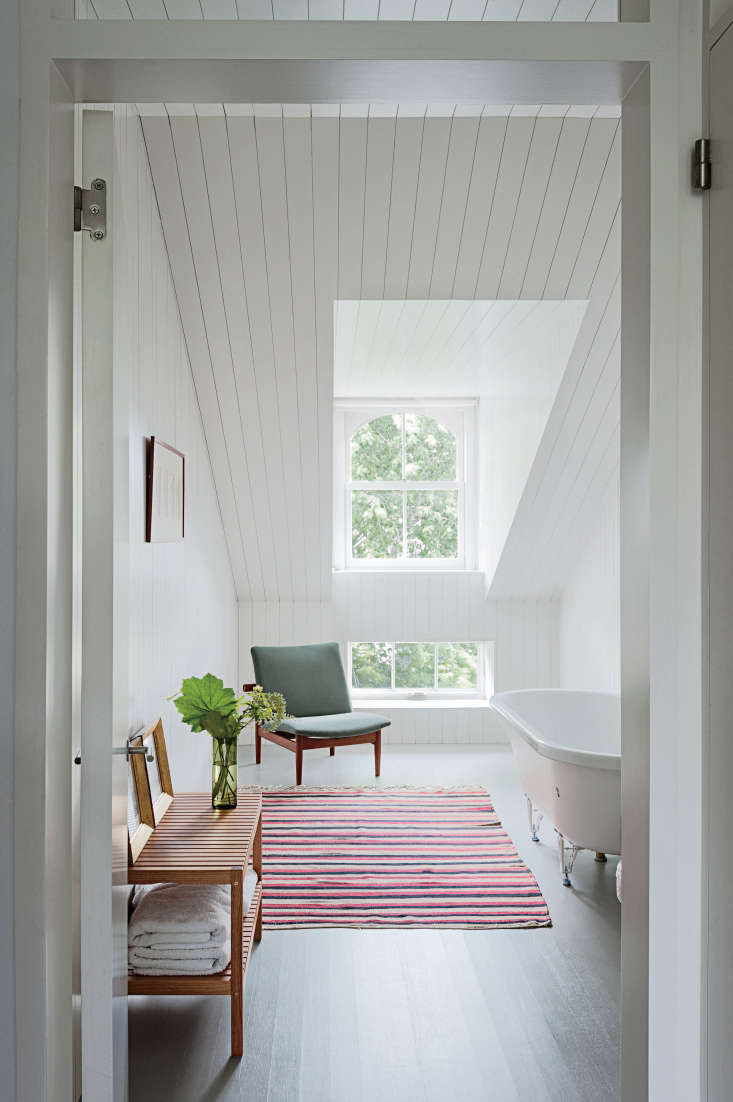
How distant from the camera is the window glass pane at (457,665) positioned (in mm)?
6383

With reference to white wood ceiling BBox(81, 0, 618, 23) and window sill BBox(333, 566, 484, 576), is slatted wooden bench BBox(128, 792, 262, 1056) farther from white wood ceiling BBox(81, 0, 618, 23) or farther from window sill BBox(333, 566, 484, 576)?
window sill BBox(333, 566, 484, 576)

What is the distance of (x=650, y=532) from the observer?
4.63 feet

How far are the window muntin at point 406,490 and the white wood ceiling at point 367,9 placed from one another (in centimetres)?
430

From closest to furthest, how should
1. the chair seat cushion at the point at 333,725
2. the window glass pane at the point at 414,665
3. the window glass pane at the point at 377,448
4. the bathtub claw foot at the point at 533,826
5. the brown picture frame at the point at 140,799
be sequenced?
the brown picture frame at the point at 140,799 < the bathtub claw foot at the point at 533,826 < the chair seat cushion at the point at 333,725 < the window glass pane at the point at 377,448 < the window glass pane at the point at 414,665

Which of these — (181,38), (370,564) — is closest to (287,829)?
(370,564)

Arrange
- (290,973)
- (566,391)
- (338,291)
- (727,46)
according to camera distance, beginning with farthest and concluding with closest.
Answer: (566,391) < (338,291) < (290,973) < (727,46)

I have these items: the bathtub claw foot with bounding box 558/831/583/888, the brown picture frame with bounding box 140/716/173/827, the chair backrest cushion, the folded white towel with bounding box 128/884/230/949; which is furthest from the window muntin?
the folded white towel with bounding box 128/884/230/949

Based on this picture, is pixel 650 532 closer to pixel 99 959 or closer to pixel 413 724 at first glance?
pixel 99 959

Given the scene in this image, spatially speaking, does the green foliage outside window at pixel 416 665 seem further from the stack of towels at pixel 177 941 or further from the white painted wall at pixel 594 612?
the stack of towels at pixel 177 941

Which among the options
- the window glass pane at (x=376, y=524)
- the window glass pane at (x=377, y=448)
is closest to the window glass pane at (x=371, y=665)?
the window glass pane at (x=376, y=524)

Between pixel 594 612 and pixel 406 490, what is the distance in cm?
164

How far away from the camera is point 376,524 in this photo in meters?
6.30

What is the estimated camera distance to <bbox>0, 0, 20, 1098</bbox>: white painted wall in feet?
4.44

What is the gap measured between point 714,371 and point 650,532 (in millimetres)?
266
